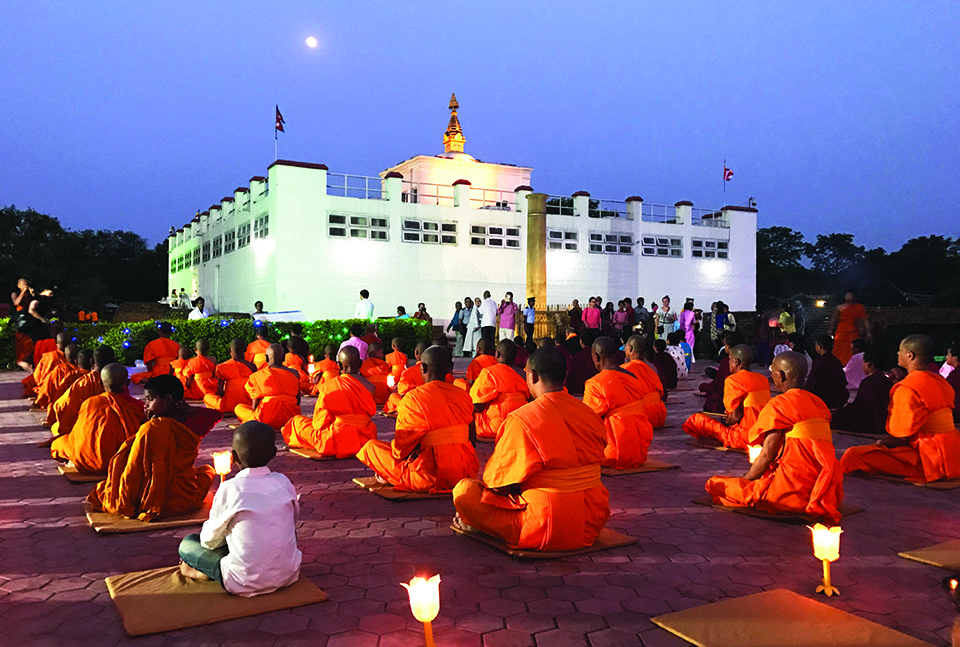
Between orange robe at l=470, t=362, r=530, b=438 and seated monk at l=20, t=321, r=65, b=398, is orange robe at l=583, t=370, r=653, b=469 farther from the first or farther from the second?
seated monk at l=20, t=321, r=65, b=398

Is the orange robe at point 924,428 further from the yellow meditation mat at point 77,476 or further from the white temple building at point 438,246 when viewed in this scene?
the white temple building at point 438,246

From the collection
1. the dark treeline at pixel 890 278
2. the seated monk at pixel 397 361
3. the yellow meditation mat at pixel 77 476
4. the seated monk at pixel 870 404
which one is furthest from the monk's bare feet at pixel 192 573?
the dark treeline at pixel 890 278

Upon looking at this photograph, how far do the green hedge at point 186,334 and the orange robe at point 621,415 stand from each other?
862 cm

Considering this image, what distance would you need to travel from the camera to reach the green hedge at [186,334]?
1527 cm

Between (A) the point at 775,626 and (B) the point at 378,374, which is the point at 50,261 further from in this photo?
(A) the point at 775,626

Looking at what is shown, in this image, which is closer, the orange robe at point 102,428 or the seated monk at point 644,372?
the orange robe at point 102,428

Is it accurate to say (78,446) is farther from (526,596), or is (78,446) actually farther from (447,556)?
(526,596)

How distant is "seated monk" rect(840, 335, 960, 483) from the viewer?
5926 mm

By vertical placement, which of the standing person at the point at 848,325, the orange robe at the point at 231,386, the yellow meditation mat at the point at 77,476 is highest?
the standing person at the point at 848,325

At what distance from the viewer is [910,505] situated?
551 cm

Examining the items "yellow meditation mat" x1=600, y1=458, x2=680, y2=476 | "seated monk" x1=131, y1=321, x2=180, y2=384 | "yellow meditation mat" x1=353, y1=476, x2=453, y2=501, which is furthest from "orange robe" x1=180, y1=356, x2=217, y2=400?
"yellow meditation mat" x1=600, y1=458, x2=680, y2=476

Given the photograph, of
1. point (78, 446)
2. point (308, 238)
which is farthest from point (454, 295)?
point (78, 446)

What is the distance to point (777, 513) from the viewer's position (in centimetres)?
514

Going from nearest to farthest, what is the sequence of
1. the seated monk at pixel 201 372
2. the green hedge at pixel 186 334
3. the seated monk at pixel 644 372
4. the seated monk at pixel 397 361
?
the seated monk at pixel 644 372 → the seated monk at pixel 201 372 → the seated monk at pixel 397 361 → the green hedge at pixel 186 334
